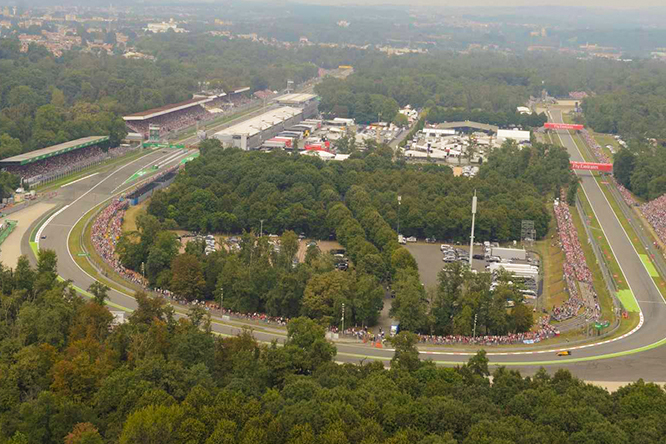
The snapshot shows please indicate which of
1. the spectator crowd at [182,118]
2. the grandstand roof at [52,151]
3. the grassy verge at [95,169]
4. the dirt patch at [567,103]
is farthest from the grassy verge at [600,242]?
the dirt patch at [567,103]

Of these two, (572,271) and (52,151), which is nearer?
(572,271)

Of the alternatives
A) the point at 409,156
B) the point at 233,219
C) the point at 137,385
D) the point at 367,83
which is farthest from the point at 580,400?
the point at 367,83

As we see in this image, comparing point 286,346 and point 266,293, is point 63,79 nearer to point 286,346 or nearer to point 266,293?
point 266,293

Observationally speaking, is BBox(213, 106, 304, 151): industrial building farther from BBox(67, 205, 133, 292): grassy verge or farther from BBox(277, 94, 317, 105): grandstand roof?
BBox(67, 205, 133, 292): grassy verge

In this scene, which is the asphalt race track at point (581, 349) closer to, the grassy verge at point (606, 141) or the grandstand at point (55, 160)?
the grandstand at point (55, 160)

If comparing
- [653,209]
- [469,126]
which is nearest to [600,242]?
[653,209]

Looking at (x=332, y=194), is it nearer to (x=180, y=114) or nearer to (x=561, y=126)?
(x=180, y=114)
